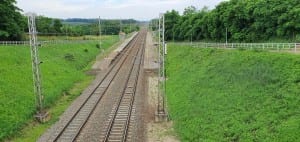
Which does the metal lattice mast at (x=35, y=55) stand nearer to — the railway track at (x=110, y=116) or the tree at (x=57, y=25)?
the railway track at (x=110, y=116)

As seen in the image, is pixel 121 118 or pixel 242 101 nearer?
pixel 242 101

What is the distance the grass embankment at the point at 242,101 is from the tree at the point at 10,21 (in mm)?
46743

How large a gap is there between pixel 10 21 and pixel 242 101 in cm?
5987

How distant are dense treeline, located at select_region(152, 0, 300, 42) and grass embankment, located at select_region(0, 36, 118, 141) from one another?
2561cm

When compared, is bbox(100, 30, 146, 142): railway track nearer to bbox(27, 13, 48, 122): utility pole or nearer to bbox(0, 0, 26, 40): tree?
bbox(27, 13, 48, 122): utility pole

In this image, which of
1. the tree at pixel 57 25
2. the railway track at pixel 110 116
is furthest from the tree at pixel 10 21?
the tree at pixel 57 25

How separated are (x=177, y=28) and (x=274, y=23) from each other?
53.7 m

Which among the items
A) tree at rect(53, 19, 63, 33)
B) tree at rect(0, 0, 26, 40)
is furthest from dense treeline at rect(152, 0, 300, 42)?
tree at rect(53, 19, 63, 33)

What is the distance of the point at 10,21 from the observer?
3017 inches

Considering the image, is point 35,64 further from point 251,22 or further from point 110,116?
point 251,22

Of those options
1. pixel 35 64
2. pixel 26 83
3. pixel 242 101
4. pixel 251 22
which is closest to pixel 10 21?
pixel 26 83

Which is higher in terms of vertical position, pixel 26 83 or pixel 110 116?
pixel 26 83

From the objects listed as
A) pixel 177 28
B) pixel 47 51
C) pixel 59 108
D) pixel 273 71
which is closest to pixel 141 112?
pixel 59 108

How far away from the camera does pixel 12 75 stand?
4066cm
